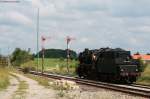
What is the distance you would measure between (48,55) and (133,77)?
5322 inches

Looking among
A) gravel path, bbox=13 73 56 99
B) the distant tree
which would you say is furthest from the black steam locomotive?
the distant tree

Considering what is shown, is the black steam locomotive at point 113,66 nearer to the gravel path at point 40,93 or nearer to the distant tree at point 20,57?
the gravel path at point 40,93

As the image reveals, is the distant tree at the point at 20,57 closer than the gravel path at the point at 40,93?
No

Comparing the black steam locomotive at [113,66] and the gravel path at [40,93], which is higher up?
the black steam locomotive at [113,66]

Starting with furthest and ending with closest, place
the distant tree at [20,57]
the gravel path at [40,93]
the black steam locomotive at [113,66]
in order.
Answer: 1. the distant tree at [20,57]
2. the black steam locomotive at [113,66]
3. the gravel path at [40,93]

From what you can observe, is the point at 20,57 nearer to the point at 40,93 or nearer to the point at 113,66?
the point at 113,66

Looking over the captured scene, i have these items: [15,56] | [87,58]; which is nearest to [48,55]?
[15,56]

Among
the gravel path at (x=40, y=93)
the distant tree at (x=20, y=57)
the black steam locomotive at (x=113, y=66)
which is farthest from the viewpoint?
the distant tree at (x=20, y=57)

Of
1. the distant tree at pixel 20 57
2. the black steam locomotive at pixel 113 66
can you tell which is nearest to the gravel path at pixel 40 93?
the black steam locomotive at pixel 113 66

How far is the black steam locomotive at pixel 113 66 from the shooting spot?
38406 mm

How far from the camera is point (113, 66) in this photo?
39219 mm

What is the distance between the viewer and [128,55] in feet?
133

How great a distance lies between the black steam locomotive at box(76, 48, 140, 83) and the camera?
38406 millimetres

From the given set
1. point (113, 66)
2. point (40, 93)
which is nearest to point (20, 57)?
point (113, 66)
